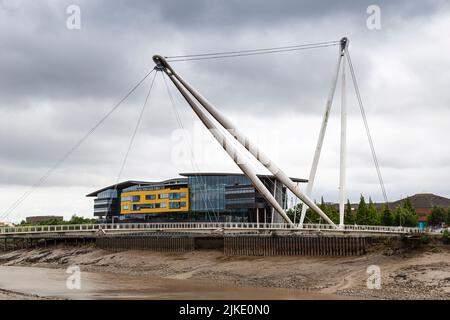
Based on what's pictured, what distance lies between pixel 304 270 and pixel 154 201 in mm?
78447

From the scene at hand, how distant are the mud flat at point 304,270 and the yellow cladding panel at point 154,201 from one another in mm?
42298

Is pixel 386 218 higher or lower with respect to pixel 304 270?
higher

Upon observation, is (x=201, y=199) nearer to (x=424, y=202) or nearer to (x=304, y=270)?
(x=304, y=270)

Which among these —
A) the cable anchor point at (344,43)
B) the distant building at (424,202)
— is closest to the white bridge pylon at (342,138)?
the cable anchor point at (344,43)

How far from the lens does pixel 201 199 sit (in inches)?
4870

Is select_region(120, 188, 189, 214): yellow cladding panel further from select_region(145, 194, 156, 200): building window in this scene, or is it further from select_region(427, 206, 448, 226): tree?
select_region(427, 206, 448, 226): tree

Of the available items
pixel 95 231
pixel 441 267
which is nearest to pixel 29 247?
pixel 95 231

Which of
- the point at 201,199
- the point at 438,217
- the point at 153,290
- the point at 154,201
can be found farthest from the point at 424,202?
the point at 153,290

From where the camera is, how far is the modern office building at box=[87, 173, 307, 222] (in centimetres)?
11906

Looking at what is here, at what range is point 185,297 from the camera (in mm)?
42000

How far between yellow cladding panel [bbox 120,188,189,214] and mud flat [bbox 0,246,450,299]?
42298 mm

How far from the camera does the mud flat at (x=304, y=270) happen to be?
44281 millimetres
